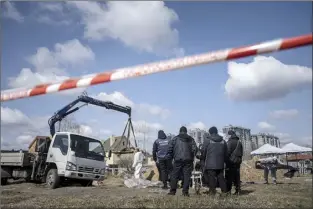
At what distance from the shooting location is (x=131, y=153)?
3050 cm

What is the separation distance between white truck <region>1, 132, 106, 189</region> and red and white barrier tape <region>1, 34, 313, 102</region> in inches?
322

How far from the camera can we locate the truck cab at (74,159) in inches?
472

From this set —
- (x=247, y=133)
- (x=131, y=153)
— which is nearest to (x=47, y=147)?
(x=131, y=153)

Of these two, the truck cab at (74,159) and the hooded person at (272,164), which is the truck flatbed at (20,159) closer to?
the truck cab at (74,159)

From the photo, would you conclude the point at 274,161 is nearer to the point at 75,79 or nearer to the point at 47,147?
the point at 47,147

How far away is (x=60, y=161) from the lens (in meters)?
12.3

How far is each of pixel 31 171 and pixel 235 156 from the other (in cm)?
979

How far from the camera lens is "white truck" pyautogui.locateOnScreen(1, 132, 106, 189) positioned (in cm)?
1206

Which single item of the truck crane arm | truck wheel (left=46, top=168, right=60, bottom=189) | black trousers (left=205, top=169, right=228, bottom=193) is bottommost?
truck wheel (left=46, top=168, right=60, bottom=189)

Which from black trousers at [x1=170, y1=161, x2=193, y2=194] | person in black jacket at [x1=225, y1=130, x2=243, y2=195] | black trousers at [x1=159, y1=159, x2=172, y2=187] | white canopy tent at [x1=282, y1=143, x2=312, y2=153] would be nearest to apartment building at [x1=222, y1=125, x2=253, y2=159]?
person in black jacket at [x1=225, y1=130, x2=243, y2=195]

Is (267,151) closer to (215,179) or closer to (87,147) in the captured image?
(87,147)

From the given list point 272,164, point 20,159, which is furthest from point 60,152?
point 272,164

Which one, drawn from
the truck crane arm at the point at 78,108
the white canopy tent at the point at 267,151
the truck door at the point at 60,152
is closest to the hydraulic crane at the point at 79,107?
the truck crane arm at the point at 78,108

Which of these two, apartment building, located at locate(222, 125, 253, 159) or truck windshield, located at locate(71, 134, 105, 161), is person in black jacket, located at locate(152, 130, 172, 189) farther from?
truck windshield, located at locate(71, 134, 105, 161)
